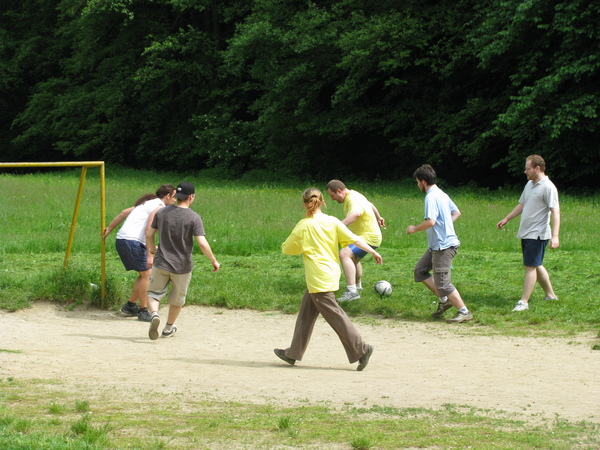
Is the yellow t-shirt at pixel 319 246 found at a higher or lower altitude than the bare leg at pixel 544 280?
higher

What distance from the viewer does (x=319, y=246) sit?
7.20 metres

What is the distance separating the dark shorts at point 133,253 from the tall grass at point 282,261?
1.09m

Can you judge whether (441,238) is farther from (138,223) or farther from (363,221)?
(138,223)

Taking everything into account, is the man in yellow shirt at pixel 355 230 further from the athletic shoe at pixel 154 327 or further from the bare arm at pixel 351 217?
the athletic shoe at pixel 154 327

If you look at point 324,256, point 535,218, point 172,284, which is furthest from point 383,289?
point 324,256

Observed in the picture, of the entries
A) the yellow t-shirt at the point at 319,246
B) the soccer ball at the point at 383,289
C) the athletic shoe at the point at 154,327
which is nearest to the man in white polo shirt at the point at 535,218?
the soccer ball at the point at 383,289

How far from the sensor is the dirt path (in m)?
6.34

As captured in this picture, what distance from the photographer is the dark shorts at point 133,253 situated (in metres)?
9.68

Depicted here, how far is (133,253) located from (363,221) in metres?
2.92

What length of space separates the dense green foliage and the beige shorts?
59.3 feet

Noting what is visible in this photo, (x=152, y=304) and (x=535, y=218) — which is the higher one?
(x=535, y=218)

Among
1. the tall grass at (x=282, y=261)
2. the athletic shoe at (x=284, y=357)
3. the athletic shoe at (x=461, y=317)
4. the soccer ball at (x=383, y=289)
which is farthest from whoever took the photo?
the soccer ball at (x=383, y=289)

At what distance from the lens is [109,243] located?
15.1 meters

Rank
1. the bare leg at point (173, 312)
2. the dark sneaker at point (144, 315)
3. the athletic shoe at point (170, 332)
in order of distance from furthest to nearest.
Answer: the dark sneaker at point (144, 315) < the athletic shoe at point (170, 332) < the bare leg at point (173, 312)
